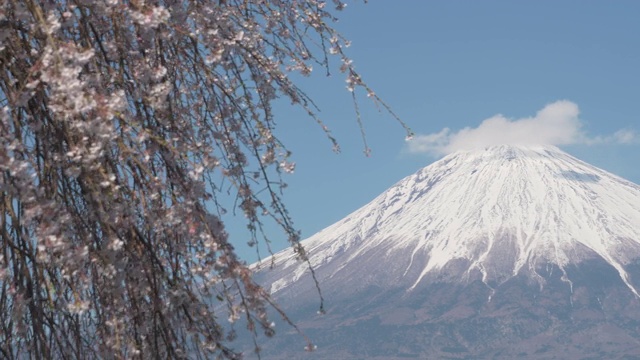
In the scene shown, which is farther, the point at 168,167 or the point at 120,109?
the point at 168,167

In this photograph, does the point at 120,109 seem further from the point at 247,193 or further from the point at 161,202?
the point at 247,193

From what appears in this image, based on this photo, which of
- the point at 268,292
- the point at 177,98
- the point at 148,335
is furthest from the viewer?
the point at 177,98

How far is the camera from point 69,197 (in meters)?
1.86

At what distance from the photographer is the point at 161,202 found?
180cm

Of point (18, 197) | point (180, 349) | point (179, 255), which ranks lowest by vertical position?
point (180, 349)

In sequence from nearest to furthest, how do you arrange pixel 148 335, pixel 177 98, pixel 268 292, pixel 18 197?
pixel 18 197, pixel 268 292, pixel 148 335, pixel 177 98

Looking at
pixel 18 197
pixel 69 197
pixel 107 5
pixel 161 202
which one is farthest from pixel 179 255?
pixel 107 5

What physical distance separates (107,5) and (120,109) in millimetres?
330

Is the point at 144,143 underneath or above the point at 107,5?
underneath

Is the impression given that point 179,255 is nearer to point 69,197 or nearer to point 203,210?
point 203,210

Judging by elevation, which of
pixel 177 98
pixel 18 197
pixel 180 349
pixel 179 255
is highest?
pixel 177 98

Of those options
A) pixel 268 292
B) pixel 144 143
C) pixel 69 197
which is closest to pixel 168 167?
pixel 144 143

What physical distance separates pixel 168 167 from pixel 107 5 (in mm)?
348

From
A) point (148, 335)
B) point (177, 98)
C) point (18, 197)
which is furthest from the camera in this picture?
point (177, 98)
